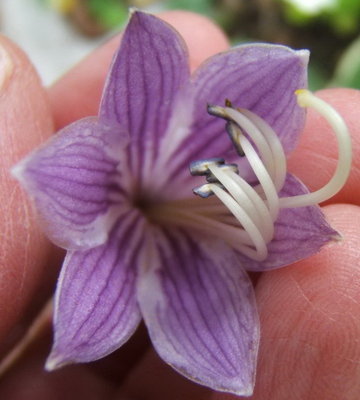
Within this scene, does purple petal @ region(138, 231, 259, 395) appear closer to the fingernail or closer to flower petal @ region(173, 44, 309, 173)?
flower petal @ region(173, 44, 309, 173)

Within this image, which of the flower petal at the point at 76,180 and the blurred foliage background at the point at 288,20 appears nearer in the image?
the flower petal at the point at 76,180

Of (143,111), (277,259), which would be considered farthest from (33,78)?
(277,259)

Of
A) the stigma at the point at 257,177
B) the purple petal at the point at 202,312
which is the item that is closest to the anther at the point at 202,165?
the stigma at the point at 257,177

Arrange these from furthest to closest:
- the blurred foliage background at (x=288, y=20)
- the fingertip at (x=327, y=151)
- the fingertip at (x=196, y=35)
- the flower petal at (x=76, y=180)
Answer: the blurred foliage background at (x=288, y=20) < the fingertip at (x=196, y=35) < the fingertip at (x=327, y=151) < the flower petal at (x=76, y=180)

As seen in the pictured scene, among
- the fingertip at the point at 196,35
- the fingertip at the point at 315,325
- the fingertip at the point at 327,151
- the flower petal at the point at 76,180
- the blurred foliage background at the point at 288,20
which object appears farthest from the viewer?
the blurred foliage background at the point at 288,20

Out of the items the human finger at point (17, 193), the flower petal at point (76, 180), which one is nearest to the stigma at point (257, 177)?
the flower petal at point (76, 180)

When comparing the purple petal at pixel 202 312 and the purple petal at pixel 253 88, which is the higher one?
the purple petal at pixel 253 88

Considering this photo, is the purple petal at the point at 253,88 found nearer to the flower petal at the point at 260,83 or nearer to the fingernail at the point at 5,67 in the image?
the flower petal at the point at 260,83

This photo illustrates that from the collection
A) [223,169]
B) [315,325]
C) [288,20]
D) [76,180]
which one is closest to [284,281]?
[315,325]

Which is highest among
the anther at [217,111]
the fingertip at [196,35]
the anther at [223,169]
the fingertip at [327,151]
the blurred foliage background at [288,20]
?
the anther at [217,111]
